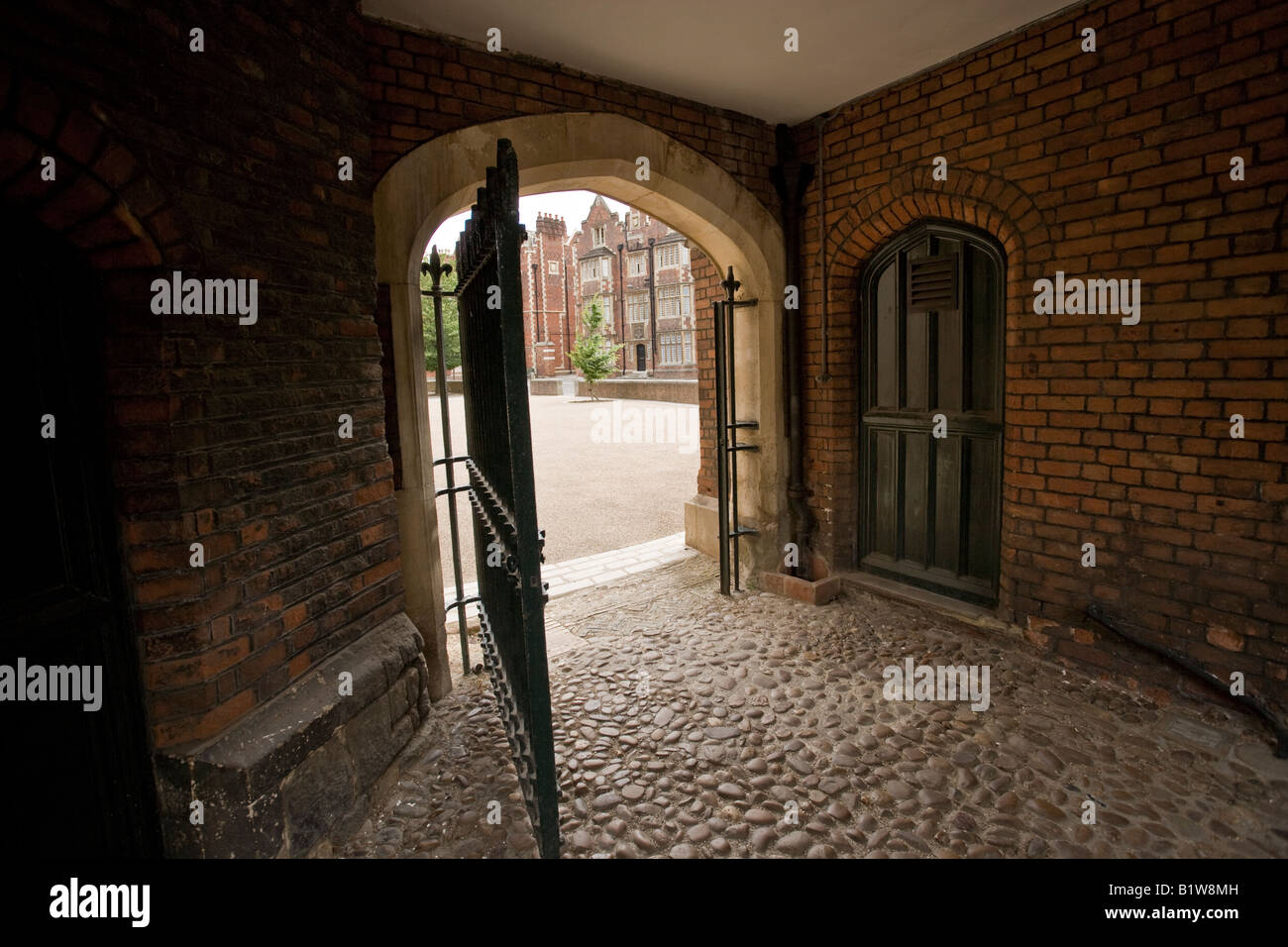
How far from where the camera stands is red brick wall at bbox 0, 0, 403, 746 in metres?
1.86

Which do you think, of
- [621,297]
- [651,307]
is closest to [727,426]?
[651,307]

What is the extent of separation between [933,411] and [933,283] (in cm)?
86

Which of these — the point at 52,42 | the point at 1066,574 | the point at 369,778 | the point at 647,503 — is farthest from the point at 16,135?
the point at 647,503

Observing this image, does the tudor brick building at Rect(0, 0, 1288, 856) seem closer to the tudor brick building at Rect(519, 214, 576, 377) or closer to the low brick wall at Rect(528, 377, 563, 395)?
the low brick wall at Rect(528, 377, 563, 395)

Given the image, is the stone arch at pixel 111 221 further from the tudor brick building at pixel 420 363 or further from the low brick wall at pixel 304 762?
the low brick wall at pixel 304 762

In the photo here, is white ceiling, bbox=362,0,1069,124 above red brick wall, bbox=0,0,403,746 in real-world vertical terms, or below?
above

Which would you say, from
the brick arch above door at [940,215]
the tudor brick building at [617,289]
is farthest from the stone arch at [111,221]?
the tudor brick building at [617,289]

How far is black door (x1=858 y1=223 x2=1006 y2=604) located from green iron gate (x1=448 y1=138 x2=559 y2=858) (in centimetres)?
305

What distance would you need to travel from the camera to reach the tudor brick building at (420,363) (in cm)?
197

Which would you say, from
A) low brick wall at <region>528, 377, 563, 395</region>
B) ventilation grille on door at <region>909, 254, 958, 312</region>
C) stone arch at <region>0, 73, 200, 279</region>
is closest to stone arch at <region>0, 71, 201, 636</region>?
stone arch at <region>0, 73, 200, 279</region>

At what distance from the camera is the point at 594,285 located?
4259cm

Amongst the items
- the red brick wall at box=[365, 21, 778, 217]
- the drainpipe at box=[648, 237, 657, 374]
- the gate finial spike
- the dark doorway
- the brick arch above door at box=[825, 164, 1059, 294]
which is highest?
the drainpipe at box=[648, 237, 657, 374]

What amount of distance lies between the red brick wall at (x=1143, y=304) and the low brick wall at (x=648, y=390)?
19477 mm

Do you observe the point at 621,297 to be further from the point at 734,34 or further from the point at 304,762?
the point at 304,762
